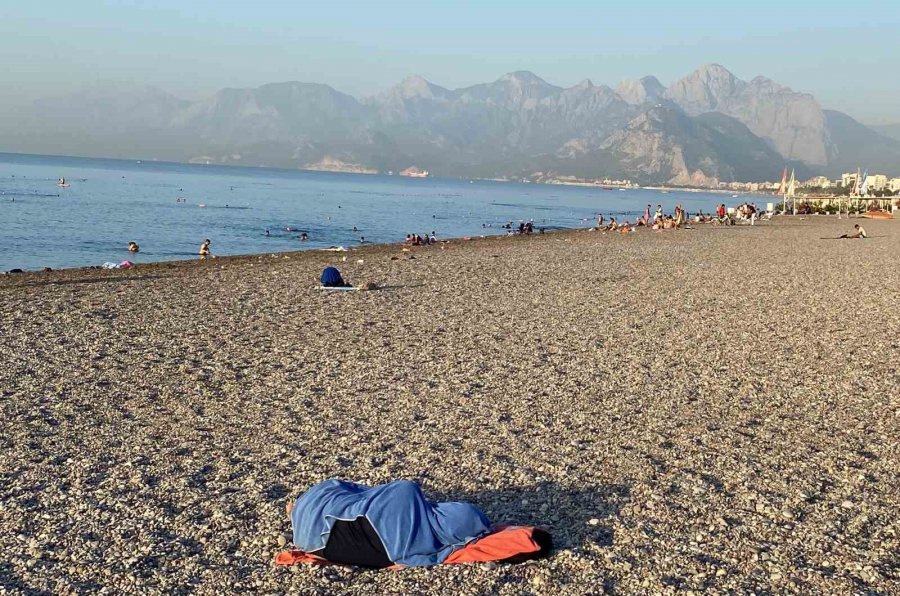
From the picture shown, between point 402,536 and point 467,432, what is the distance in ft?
9.64

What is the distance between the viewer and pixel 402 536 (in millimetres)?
5637

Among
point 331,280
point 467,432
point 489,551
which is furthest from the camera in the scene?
point 331,280

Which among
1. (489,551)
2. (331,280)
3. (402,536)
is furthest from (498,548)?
(331,280)

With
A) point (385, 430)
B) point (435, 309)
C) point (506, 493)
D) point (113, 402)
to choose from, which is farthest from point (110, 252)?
point (506, 493)

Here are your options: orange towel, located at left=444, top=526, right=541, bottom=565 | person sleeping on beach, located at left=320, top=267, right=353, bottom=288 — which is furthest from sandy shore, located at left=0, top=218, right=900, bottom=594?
person sleeping on beach, located at left=320, top=267, right=353, bottom=288

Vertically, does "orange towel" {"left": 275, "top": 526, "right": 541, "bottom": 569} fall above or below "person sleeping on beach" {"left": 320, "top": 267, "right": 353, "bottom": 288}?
below

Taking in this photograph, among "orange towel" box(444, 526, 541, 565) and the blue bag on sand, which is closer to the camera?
"orange towel" box(444, 526, 541, 565)

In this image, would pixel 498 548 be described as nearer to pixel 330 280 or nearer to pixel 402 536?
pixel 402 536

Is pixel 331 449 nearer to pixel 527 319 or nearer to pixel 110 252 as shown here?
pixel 527 319

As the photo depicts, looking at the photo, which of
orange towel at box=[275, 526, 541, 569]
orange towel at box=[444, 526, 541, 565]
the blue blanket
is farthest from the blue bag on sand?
orange towel at box=[444, 526, 541, 565]

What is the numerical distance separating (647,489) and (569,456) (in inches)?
38.7

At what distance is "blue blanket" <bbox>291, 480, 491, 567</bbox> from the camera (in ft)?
18.5

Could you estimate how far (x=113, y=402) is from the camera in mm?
9602

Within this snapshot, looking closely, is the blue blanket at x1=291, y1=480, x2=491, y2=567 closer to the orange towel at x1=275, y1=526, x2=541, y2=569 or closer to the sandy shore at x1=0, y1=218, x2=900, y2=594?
the orange towel at x1=275, y1=526, x2=541, y2=569
